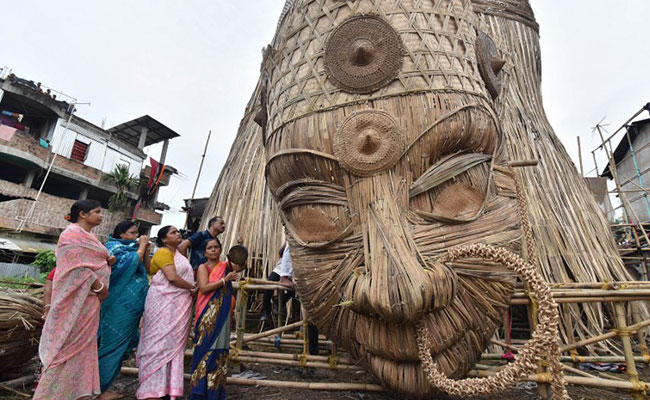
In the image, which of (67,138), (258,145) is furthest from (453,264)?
(67,138)

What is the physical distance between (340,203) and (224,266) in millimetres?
1429

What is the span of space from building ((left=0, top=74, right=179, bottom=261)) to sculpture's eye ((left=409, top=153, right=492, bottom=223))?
68.9 feet

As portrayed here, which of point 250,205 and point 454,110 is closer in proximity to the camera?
point 454,110

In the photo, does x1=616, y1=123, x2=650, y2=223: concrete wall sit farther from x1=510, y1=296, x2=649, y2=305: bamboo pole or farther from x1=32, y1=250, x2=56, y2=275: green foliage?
x1=32, y1=250, x2=56, y2=275: green foliage

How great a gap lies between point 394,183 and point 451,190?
1.21 ft

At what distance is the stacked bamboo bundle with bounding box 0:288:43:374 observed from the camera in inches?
107

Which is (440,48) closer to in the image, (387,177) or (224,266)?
(387,177)

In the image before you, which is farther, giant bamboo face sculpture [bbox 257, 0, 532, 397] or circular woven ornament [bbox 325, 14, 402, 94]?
circular woven ornament [bbox 325, 14, 402, 94]

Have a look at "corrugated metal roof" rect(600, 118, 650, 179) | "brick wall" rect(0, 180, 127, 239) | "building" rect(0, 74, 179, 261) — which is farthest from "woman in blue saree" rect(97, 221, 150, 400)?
"brick wall" rect(0, 180, 127, 239)

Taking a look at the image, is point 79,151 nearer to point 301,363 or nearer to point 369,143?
point 301,363

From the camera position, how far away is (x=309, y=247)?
87.4 inches

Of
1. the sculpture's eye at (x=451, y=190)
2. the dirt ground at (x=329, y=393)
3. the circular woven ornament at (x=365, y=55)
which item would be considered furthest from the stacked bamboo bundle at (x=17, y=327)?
the sculpture's eye at (x=451, y=190)

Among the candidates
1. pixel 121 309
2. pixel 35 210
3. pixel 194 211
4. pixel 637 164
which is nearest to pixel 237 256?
pixel 121 309

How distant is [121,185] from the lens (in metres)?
22.7
